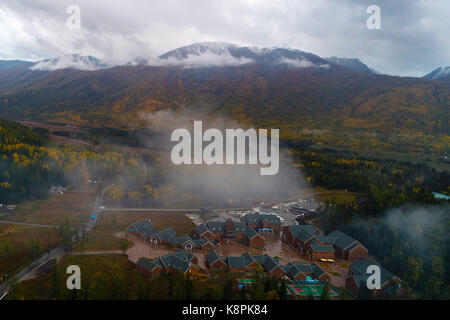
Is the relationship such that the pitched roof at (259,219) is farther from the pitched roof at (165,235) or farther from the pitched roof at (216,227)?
the pitched roof at (165,235)

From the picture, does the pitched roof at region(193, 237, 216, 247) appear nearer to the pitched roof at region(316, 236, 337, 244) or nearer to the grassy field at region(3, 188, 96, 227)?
the pitched roof at region(316, 236, 337, 244)

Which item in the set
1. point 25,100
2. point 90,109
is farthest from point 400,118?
point 25,100

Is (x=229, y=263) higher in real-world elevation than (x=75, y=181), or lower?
lower

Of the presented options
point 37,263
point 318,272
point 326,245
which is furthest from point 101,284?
point 326,245

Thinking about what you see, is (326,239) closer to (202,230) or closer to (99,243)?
(202,230)

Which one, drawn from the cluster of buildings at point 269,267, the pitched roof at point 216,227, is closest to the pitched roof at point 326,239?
the cluster of buildings at point 269,267

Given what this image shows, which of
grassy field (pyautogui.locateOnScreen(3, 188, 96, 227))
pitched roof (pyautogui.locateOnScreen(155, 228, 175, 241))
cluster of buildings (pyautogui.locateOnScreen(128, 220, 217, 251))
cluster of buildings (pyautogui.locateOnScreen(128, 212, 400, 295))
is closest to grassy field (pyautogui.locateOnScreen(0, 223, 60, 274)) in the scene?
grassy field (pyautogui.locateOnScreen(3, 188, 96, 227))

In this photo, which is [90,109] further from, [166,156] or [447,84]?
[447,84]
